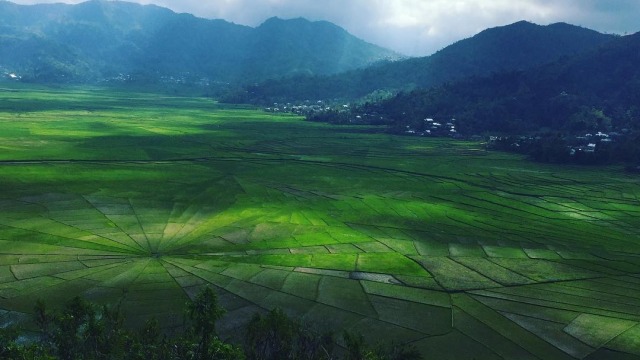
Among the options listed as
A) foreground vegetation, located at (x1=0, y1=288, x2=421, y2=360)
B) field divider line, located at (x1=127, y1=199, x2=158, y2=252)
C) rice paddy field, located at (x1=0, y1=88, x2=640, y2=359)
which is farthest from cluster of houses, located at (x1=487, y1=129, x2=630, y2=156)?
foreground vegetation, located at (x1=0, y1=288, x2=421, y2=360)

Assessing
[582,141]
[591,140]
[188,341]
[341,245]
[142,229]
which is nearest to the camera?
[188,341]

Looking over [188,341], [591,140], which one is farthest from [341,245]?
[591,140]

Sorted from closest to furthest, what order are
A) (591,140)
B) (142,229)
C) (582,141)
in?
(142,229) → (582,141) → (591,140)

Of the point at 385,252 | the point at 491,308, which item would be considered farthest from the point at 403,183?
the point at 491,308

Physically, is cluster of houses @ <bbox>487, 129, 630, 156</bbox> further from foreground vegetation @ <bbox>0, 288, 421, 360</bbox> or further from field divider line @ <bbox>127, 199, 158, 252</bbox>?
foreground vegetation @ <bbox>0, 288, 421, 360</bbox>

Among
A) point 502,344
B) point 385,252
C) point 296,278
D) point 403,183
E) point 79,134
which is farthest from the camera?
point 79,134

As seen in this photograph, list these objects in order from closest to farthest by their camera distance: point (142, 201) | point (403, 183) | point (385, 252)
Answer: point (385, 252) → point (142, 201) → point (403, 183)

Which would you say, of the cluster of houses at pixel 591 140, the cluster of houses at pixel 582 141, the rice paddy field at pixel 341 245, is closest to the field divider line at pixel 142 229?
the rice paddy field at pixel 341 245

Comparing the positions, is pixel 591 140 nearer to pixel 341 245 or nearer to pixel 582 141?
pixel 582 141

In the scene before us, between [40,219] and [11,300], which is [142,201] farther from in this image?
[11,300]
